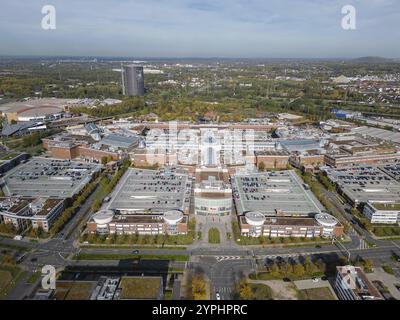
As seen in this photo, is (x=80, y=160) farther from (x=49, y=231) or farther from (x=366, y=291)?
(x=366, y=291)

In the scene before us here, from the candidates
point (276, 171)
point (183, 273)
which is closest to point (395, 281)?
point (183, 273)

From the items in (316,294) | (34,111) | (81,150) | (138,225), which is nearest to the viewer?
(316,294)

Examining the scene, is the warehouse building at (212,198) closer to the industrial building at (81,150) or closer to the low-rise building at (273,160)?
the low-rise building at (273,160)

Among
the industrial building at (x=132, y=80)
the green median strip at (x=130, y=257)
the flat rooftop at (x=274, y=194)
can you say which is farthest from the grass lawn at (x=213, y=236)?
the industrial building at (x=132, y=80)

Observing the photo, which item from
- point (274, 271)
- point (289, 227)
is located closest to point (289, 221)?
point (289, 227)

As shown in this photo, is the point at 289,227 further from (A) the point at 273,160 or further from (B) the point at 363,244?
(A) the point at 273,160
